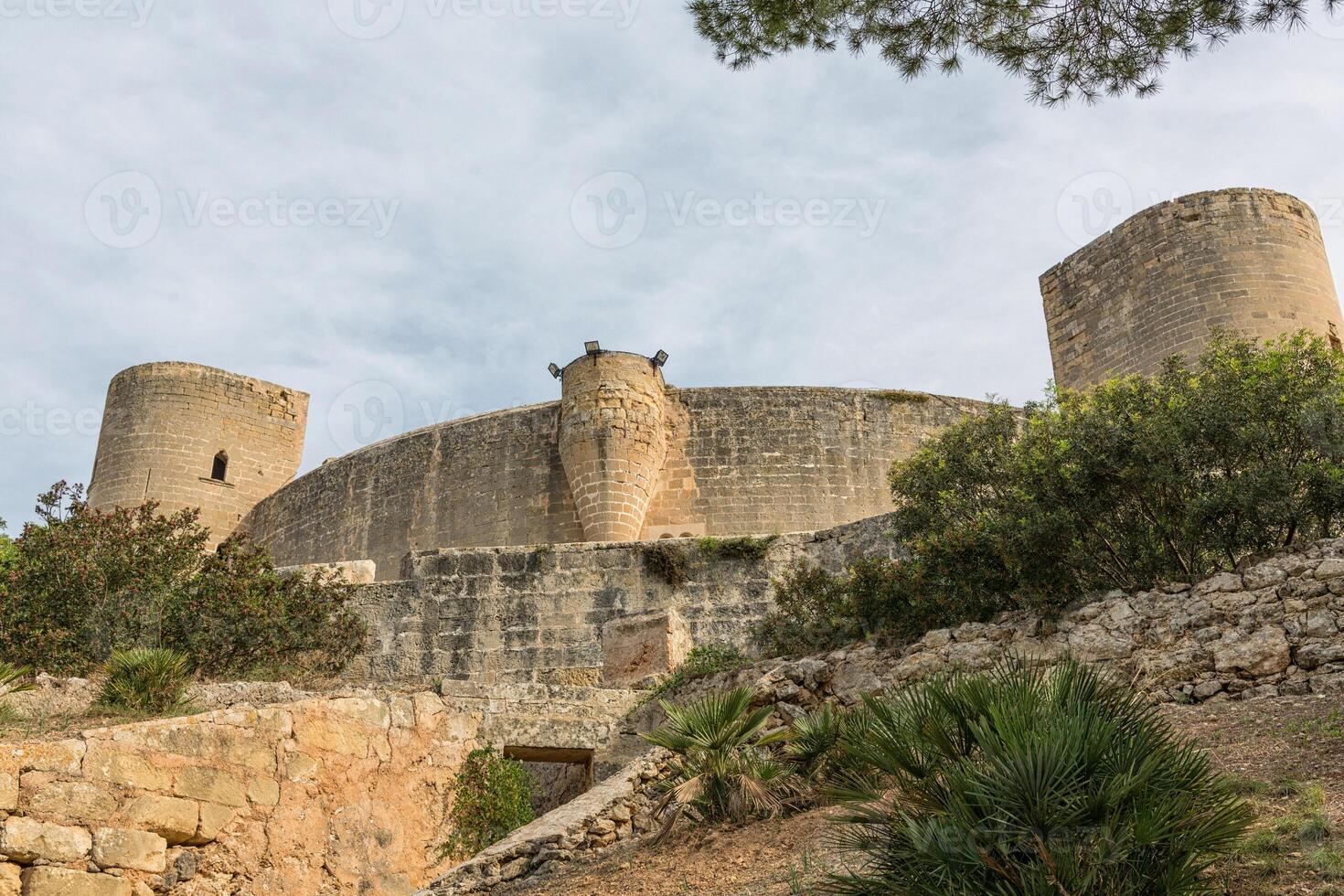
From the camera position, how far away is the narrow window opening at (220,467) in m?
24.8

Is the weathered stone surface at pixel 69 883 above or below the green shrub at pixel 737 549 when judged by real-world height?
below

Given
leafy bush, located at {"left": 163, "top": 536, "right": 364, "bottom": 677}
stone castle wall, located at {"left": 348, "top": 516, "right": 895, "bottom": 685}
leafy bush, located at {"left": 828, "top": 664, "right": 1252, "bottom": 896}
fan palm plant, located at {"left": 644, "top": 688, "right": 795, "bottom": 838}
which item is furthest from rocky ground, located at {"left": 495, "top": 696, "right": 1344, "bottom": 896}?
stone castle wall, located at {"left": 348, "top": 516, "right": 895, "bottom": 685}

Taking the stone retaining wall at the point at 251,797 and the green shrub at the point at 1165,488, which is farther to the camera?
the green shrub at the point at 1165,488

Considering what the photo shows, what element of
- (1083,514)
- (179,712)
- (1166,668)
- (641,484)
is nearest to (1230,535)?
(1083,514)

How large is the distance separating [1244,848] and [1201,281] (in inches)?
582

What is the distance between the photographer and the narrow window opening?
81.4 ft

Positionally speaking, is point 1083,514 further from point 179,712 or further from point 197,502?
point 197,502

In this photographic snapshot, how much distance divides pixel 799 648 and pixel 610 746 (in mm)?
→ 2112

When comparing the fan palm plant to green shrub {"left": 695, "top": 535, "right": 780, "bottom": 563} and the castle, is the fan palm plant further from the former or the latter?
the castle

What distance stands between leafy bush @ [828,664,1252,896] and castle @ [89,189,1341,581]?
13.5m

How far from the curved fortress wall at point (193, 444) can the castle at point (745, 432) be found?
11.4ft

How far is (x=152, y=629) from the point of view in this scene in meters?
11.5

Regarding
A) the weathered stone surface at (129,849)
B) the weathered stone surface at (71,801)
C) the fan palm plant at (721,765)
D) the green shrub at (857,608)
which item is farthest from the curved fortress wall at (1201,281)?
the weathered stone surface at (71,801)

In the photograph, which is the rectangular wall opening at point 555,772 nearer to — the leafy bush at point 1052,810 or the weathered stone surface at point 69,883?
the weathered stone surface at point 69,883
